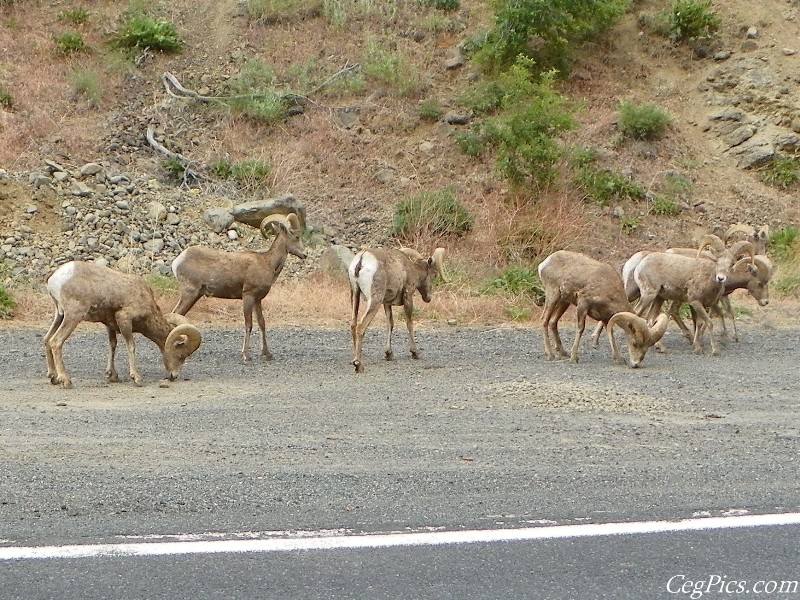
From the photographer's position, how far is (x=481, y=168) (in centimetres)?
2464

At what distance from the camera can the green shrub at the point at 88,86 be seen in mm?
25562

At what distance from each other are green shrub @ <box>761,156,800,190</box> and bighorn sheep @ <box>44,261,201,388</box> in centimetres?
1736

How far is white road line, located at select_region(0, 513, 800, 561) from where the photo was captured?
562 cm

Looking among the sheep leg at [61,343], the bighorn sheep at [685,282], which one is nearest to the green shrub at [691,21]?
the bighorn sheep at [685,282]

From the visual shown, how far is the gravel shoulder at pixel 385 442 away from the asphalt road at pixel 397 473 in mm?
28

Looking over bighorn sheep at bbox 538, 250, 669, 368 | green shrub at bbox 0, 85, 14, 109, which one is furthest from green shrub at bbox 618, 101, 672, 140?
green shrub at bbox 0, 85, 14, 109

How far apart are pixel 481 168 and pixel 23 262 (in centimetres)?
1043

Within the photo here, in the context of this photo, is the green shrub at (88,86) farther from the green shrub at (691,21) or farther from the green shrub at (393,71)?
the green shrub at (691,21)

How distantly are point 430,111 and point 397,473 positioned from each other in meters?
19.9

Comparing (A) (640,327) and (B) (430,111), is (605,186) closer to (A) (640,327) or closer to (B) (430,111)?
(B) (430,111)

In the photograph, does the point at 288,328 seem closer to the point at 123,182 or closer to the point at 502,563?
the point at 123,182

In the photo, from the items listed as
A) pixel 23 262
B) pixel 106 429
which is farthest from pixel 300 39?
pixel 106 429

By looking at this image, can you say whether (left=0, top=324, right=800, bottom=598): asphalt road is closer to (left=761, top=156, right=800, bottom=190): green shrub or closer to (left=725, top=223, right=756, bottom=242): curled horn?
(left=725, top=223, right=756, bottom=242): curled horn

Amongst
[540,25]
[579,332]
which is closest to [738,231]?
[540,25]
